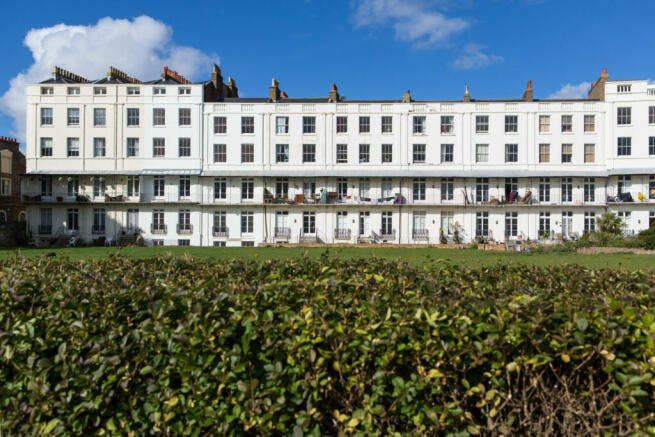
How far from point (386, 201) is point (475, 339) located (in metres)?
39.8

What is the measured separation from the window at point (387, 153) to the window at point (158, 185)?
71.8 ft

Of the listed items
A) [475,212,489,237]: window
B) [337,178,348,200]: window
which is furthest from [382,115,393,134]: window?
[475,212,489,237]: window

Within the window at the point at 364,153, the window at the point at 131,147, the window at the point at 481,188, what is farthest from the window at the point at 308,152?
the window at the point at 131,147

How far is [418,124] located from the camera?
43094 millimetres

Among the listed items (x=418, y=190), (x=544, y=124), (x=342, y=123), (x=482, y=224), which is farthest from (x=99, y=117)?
(x=544, y=124)

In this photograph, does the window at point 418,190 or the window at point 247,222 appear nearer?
the window at point 247,222

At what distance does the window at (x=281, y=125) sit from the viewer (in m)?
43.4

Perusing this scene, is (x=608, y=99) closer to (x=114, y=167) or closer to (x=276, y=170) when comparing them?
(x=276, y=170)

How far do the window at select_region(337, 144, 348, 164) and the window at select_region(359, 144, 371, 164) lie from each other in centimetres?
139

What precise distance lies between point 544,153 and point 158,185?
125 feet

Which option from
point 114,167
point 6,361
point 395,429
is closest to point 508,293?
point 395,429

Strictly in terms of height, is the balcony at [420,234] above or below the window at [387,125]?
below

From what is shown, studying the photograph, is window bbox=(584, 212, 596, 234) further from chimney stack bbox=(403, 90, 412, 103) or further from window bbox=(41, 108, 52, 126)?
window bbox=(41, 108, 52, 126)

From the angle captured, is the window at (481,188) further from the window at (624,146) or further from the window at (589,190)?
the window at (624,146)
